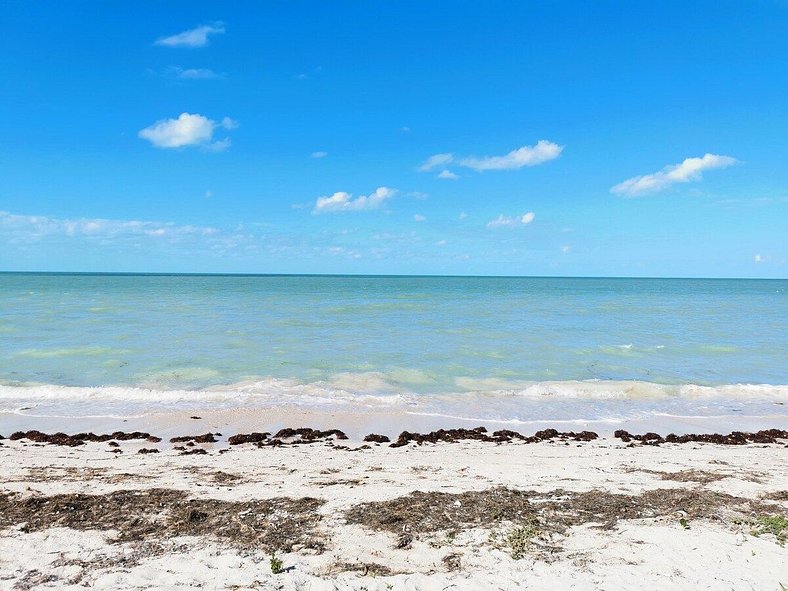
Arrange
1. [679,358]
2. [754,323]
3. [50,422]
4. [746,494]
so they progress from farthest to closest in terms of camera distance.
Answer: [754,323], [679,358], [50,422], [746,494]

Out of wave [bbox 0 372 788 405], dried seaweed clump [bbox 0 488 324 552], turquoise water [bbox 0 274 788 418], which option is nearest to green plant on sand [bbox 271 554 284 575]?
dried seaweed clump [bbox 0 488 324 552]

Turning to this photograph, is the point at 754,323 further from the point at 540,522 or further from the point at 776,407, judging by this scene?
the point at 540,522

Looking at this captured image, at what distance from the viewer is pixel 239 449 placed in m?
10.8

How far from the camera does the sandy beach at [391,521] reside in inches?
201

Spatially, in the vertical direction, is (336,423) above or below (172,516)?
below

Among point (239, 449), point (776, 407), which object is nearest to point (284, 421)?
point (239, 449)

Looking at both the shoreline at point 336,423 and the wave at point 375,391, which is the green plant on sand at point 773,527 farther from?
the wave at point 375,391

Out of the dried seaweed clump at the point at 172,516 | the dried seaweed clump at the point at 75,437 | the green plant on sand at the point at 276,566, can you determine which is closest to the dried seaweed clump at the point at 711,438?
the dried seaweed clump at the point at 172,516

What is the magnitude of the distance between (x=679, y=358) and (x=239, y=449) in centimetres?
2041

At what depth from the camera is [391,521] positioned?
20.9ft

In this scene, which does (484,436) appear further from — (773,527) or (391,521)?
(773,527)

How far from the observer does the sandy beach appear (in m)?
5.09

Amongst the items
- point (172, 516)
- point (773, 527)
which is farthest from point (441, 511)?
point (773, 527)

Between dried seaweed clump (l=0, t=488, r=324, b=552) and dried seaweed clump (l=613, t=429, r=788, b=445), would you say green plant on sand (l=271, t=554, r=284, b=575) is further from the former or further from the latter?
dried seaweed clump (l=613, t=429, r=788, b=445)
